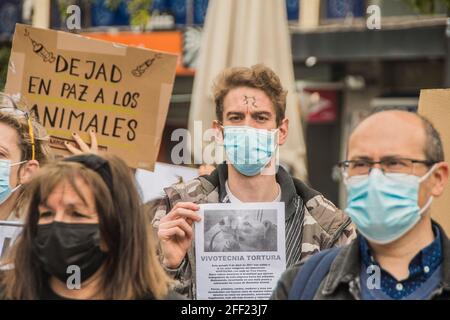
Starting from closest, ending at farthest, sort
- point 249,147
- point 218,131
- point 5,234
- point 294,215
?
point 5,234 < point 294,215 < point 249,147 < point 218,131

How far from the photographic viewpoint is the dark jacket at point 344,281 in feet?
10.5

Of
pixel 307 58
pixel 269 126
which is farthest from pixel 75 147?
pixel 307 58

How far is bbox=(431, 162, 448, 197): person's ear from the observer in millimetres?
3332

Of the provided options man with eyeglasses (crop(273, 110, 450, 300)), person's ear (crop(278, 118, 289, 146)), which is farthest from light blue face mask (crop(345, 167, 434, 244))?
person's ear (crop(278, 118, 289, 146))

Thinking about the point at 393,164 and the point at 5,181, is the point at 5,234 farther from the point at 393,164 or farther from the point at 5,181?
the point at 393,164

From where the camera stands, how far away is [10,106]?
4.96 m

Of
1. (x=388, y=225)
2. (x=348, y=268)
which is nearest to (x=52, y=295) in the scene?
(x=348, y=268)

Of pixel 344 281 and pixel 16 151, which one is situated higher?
pixel 16 151

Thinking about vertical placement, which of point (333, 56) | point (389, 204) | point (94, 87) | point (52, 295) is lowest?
point (52, 295)

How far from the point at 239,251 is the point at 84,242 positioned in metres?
1.06

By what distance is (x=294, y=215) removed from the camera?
4.54 m

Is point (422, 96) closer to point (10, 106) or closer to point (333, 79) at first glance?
point (10, 106)

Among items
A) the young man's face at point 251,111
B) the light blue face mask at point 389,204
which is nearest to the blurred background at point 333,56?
the young man's face at point 251,111

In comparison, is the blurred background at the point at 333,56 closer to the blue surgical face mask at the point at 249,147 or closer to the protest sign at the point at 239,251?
the blue surgical face mask at the point at 249,147
